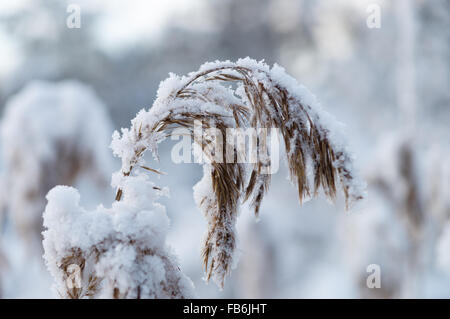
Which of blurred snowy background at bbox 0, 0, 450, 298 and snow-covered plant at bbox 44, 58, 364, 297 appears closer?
snow-covered plant at bbox 44, 58, 364, 297

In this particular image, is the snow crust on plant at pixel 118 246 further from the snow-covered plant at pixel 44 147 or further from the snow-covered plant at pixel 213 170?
the snow-covered plant at pixel 44 147

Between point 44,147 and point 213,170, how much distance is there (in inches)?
77.1

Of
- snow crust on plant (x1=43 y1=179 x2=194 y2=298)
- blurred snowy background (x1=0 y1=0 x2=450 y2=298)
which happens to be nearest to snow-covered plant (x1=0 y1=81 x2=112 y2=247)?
blurred snowy background (x1=0 y1=0 x2=450 y2=298)

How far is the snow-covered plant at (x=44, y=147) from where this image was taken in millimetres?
2432

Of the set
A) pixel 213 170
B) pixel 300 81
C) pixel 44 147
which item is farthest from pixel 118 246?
pixel 300 81

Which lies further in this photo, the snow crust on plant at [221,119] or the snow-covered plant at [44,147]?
the snow-covered plant at [44,147]

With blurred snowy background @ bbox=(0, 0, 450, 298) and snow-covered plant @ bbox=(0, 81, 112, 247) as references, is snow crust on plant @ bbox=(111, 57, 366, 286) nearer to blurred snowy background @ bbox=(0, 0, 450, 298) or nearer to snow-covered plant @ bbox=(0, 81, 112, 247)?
blurred snowy background @ bbox=(0, 0, 450, 298)

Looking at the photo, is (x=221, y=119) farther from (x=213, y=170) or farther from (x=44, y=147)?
(x=44, y=147)

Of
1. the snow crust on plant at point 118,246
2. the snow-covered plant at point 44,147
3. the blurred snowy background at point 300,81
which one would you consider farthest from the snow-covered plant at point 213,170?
the snow-covered plant at point 44,147

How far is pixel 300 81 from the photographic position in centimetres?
772

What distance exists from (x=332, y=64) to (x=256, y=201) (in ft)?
23.9

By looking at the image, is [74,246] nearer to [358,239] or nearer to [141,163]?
[141,163]

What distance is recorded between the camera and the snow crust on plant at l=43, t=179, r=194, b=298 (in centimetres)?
69

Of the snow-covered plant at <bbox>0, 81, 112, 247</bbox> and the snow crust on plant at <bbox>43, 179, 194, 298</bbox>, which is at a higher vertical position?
the snow-covered plant at <bbox>0, 81, 112, 247</bbox>
